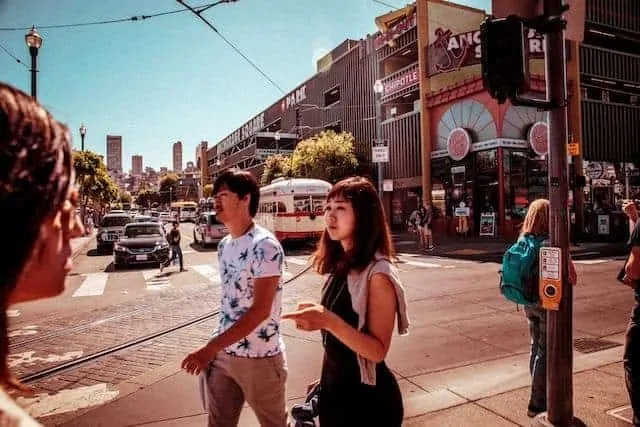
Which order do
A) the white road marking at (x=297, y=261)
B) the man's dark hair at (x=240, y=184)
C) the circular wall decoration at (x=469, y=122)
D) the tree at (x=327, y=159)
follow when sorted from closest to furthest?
the man's dark hair at (x=240, y=184) < the white road marking at (x=297, y=261) < the circular wall decoration at (x=469, y=122) < the tree at (x=327, y=159)

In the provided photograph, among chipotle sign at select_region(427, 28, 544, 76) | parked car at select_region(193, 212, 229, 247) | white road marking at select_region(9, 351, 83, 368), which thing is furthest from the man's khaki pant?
chipotle sign at select_region(427, 28, 544, 76)

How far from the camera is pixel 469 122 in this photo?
24.2 metres

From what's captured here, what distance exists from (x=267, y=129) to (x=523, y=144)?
41.2m

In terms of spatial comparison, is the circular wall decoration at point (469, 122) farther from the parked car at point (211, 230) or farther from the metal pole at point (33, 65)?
the metal pole at point (33, 65)

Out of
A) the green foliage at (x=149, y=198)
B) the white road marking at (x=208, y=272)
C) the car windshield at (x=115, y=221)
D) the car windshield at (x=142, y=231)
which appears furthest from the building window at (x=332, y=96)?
the green foliage at (x=149, y=198)

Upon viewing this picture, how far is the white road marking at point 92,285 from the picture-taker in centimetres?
1068

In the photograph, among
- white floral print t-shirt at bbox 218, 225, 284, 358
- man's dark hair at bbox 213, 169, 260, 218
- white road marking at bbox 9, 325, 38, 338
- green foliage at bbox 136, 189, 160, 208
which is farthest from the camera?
green foliage at bbox 136, 189, 160, 208

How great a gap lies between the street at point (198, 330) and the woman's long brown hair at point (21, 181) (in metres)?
3.57

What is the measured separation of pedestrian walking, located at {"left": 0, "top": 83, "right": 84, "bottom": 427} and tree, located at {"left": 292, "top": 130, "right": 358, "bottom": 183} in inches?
1124

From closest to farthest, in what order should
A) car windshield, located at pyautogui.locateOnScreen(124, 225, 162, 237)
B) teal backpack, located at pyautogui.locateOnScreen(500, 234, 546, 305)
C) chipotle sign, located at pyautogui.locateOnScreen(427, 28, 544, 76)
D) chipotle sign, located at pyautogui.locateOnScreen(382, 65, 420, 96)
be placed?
teal backpack, located at pyautogui.locateOnScreen(500, 234, 546, 305), car windshield, located at pyautogui.locateOnScreen(124, 225, 162, 237), chipotle sign, located at pyautogui.locateOnScreen(427, 28, 544, 76), chipotle sign, located at pyautogui.locateOnScreen(382, 65, 420, 96)

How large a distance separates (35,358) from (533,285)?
611 centimetres

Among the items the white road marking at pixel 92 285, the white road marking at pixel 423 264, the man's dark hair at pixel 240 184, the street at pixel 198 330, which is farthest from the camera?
the white road marking at pixel 423 264

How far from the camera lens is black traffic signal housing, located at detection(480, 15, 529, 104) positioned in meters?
3.25

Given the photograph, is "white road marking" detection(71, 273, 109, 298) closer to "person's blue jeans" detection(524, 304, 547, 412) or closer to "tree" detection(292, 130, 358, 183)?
"person's blue jeans" detection(524, 304, 547, 412)
